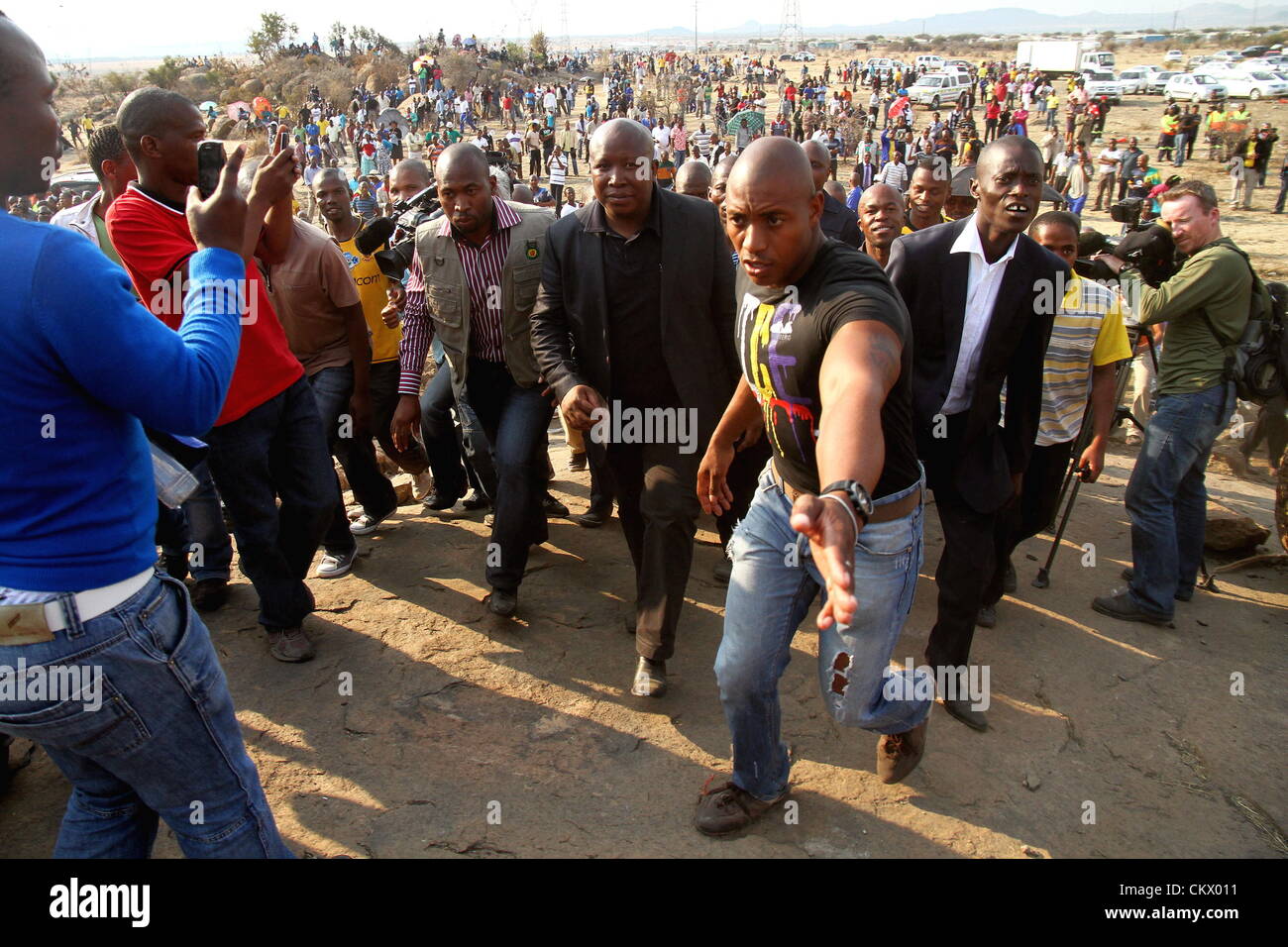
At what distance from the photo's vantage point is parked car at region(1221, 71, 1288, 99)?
31.0 metres

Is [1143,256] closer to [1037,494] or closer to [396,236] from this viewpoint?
[1037,494]

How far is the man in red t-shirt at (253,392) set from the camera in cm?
285

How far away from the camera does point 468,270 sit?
3846mm

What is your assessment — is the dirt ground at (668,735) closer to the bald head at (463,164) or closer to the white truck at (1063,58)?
the bald head at (463,164)

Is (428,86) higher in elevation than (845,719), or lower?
higher

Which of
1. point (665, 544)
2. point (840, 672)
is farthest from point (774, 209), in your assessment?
point (665, 544)

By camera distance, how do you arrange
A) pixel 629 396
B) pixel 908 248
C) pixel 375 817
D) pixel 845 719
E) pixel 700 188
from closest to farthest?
pixel 845 719, pixel 375 817, pixel 908 248, pixel 629 396, pixel 700 188

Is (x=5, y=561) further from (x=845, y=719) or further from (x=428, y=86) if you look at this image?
(x=428, y=86)

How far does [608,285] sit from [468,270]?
31.0 inches

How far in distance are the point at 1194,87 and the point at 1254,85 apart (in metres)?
1.96

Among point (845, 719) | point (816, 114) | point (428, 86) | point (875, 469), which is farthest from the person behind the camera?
point (428, 86)

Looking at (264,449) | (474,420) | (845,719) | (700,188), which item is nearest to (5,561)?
(264,449)

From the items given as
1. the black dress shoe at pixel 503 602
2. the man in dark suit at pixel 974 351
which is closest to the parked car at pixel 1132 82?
the man in dark suit at pixel 974 351

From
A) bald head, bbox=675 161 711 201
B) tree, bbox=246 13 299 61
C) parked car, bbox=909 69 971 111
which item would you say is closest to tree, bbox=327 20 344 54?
tree, bbox=246 13 299 61
